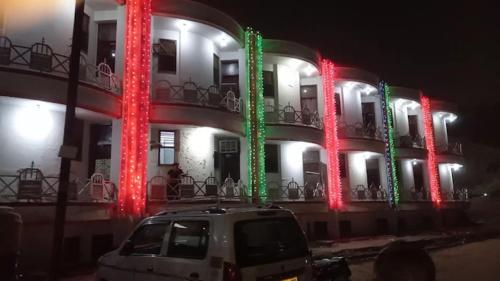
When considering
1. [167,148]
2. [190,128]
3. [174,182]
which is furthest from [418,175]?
[174,182]

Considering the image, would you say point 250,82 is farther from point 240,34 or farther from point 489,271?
point 489,271

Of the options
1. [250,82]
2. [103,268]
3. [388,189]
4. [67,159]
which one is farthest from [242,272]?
[388,189]

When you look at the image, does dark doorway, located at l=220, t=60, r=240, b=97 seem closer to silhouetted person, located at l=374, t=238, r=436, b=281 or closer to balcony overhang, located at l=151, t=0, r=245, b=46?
balcony overhang, located at l=151, t=0, r=245, b=46

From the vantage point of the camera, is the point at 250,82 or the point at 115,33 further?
the point at 250,82

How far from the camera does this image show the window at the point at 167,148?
56.3 ft

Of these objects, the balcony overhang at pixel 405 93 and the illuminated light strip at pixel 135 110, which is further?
the balcony overhang at pixel 405 93

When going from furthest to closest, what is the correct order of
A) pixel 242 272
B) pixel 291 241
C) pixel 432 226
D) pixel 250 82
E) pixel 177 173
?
pixel 432 226 → pixel 250 82 → pixel 177 173 → pixel 291 241 → pixel 242 272

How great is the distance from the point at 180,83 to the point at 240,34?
411 centimetres

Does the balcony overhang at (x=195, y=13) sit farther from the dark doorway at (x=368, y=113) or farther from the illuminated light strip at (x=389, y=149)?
the dark doorway at (x=368, y=113)

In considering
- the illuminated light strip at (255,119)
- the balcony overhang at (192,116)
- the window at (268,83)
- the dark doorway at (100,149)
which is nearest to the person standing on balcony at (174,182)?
the balcony overhang at (192,116)

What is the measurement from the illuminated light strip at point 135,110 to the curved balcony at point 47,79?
21.4 inches

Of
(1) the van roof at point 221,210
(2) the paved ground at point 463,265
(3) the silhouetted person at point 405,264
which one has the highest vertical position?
(1) the van roof at point 221,210

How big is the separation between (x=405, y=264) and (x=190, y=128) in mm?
10986

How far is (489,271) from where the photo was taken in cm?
1235
